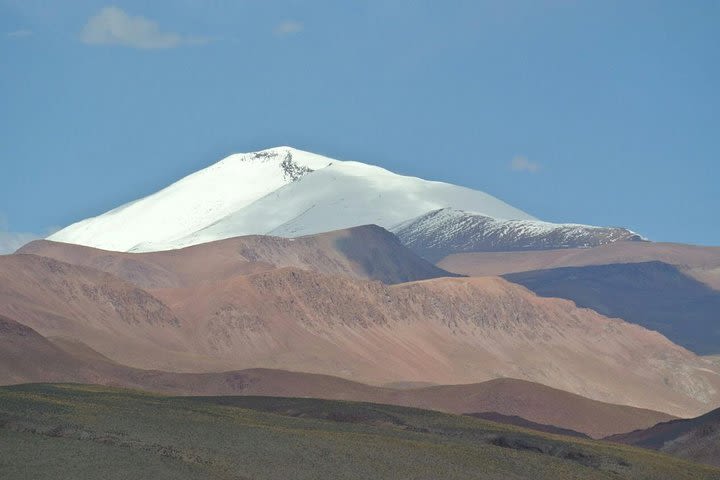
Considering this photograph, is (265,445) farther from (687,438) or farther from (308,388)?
(308,388)

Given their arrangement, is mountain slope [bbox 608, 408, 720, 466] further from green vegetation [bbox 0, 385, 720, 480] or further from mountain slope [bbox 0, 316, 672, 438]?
mountain slope [bbox 0, 316, 672, 438]

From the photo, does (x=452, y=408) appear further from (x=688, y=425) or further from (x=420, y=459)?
(x=420, y=459)

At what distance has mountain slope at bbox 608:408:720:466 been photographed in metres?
112

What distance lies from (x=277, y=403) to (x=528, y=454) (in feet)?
91.9

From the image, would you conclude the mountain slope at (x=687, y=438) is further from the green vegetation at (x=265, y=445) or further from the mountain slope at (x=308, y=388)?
the mountain slope at (x=308, y=388)

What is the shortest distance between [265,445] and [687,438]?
175 feet

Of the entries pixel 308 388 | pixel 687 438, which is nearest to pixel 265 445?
pixel 687 438

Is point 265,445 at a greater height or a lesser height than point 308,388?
lesser

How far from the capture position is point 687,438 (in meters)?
119

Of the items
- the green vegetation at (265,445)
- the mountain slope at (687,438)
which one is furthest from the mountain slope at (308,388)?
the green vegetation at (265,445)

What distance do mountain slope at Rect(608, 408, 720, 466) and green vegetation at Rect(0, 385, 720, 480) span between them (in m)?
10.3

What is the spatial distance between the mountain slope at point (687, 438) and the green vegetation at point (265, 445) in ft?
33.7

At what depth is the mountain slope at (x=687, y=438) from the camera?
112 m

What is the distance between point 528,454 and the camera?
86.6 metres
